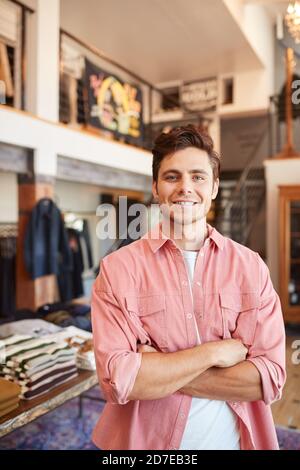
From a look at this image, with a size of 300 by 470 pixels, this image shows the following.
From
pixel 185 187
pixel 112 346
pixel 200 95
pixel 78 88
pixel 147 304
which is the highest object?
pixel 200 95

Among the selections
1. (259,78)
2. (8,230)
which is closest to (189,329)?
(8,230)

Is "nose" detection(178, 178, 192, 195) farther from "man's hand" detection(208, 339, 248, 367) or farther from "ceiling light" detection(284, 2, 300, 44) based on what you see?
"ceiling light" detection(284, 2, 300, 44)

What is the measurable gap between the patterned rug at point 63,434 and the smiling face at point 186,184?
2.32 meters

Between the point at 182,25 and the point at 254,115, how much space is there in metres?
3.01

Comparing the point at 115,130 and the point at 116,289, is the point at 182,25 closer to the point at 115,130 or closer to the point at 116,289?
the point at 115,130

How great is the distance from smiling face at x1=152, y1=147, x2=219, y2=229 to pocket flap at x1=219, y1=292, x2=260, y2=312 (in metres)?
0.25

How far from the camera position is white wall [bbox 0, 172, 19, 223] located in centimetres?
606

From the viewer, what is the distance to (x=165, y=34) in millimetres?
6953

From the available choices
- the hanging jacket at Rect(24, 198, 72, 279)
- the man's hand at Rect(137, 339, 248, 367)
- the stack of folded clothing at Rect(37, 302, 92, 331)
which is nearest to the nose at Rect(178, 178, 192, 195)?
the man's hand at Rect(137, 339, 248, 367)

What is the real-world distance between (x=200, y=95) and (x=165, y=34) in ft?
7.31

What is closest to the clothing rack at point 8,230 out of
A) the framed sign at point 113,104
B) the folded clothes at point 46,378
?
the framed sign at point 113,104

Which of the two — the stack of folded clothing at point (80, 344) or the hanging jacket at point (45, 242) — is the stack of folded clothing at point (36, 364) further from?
the hanging jacket at point (45, 242)

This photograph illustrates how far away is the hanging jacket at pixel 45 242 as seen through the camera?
166 inches

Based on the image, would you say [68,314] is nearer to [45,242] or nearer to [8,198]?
[45,242]
